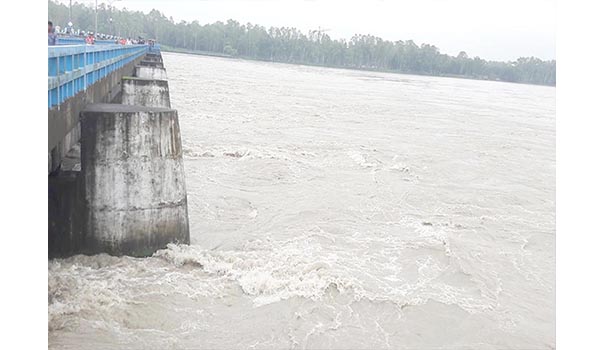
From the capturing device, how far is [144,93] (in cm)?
1750

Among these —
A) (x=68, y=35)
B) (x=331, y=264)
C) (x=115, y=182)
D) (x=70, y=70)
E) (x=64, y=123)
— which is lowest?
(x=331, y=264)

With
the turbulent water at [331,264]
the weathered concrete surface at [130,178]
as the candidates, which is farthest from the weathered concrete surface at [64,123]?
the turbulent water at [331,264]

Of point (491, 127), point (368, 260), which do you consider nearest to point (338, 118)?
point (491, 127)

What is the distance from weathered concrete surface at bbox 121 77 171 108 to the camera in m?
17.4

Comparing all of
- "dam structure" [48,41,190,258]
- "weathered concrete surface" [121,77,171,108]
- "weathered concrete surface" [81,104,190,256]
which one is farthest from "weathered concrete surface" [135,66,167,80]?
"weathered concrete surface" [81,104,190,256]

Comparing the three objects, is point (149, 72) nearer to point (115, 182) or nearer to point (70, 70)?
point (70, 70)

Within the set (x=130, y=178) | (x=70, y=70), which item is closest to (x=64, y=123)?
(x=70, y=70)

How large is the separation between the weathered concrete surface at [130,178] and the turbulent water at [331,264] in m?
0.29

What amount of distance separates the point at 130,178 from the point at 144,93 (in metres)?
10.5

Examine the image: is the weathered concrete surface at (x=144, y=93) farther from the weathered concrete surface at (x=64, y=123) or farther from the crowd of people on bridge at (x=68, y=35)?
the weathered concrete surface at (x=64, y=123)

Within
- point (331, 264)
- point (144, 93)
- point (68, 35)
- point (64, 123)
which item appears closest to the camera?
point (64, 123)

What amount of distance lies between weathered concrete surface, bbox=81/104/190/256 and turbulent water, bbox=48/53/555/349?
0.94ft

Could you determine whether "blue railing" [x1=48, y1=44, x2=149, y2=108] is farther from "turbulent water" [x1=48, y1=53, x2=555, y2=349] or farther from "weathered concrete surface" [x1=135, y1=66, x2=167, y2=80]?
"weathered concrete surface" [x1=135, y1=66, x2=167, y2=80]

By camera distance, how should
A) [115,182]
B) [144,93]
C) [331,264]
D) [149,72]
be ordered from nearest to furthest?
[115,182], [331,264], [144,93], [149,72]
